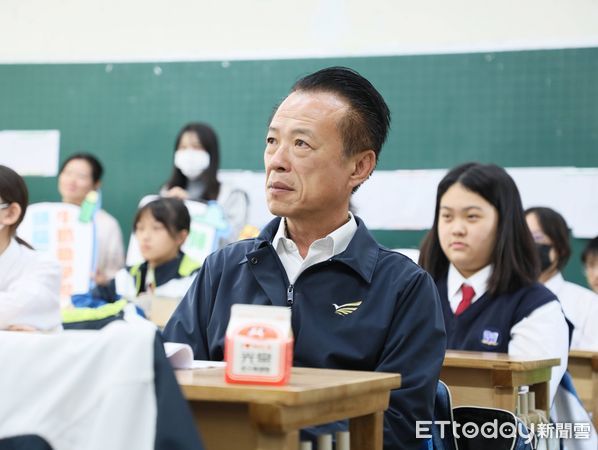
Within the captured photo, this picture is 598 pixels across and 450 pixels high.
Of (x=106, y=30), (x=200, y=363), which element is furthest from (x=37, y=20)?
(x=200, y=363)

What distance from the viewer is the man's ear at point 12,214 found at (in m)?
3.06

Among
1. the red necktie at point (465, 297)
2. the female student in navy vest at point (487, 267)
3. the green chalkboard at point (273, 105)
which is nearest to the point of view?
the female student in navy vest at point (487, 267)

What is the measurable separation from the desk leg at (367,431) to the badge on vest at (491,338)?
5.06 ft

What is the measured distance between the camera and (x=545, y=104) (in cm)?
558

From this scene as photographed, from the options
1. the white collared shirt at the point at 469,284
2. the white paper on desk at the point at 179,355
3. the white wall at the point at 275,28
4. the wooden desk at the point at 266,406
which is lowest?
the wooden desk at the point at 266,406

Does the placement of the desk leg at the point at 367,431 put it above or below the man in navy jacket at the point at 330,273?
below

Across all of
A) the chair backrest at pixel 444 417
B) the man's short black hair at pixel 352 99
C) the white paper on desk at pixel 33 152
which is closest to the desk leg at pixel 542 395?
the chair backrest at pixel 444 417

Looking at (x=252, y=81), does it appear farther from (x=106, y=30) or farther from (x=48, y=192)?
(x=48, y=192)

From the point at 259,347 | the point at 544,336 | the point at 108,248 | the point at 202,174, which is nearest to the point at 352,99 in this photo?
the point at 259,347

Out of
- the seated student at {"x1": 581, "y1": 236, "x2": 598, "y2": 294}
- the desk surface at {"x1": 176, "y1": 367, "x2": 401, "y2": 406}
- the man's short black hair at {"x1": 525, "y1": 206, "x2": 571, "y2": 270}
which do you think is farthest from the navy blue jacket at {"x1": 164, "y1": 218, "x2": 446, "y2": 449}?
the seated student at {"x1": 581, "y1": 236, "x2": 598, "y2": 294}

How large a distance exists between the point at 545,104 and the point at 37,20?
344 centimetres

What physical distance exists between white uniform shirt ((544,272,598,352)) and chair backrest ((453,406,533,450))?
2309 mm

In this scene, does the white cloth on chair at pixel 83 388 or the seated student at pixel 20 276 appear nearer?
the white cloth on chair at pixel 83 388

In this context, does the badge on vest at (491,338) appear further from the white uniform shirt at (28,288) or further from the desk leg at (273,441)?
the desk leg at (273,441)
